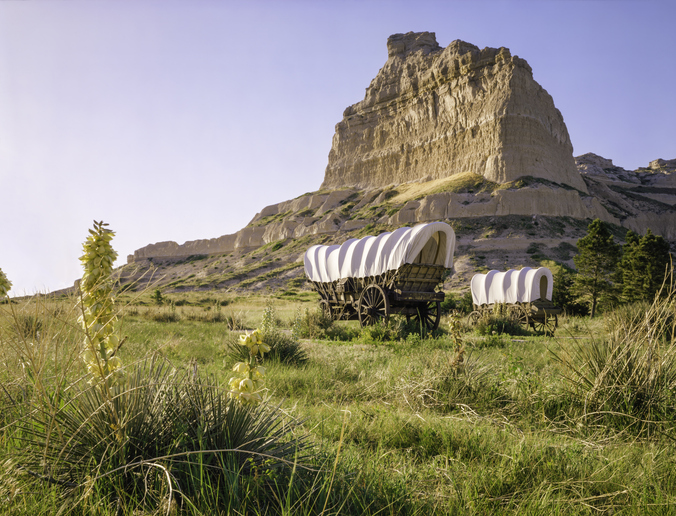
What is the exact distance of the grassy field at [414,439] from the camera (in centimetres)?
175

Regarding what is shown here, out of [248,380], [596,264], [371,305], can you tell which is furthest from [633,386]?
[596,264]

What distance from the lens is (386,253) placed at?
1177cm

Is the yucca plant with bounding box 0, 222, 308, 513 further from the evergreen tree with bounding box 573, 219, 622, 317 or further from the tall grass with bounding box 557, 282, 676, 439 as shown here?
the evergreen tree with bounding box 573, 219, 622, 317

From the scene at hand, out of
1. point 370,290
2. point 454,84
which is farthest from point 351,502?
point 454,84

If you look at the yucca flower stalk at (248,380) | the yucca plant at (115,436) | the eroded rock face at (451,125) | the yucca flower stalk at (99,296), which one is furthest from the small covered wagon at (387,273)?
the eroded rock face at (451,125)

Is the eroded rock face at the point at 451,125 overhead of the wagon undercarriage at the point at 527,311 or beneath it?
overhead

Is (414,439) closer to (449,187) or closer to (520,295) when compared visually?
(520,295)

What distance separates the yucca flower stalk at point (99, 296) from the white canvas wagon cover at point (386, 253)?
9.60 metres

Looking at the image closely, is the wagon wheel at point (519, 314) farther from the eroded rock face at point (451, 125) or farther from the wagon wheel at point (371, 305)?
the eroded rock face at point (451, 125)

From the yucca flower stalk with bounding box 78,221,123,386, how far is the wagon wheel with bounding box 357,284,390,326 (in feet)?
33.6

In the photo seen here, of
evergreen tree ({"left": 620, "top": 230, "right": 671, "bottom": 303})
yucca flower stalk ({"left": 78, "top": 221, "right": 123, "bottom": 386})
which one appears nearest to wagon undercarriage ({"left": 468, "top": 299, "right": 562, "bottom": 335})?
evergreen tree ({"left": 620, "top": 230, "right": 671, "bottom": 303})

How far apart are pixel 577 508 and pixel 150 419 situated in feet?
7.23

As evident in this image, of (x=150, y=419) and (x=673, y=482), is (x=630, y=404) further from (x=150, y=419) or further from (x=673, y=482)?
(x=150, y=419)

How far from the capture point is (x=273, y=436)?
2.17 metres
